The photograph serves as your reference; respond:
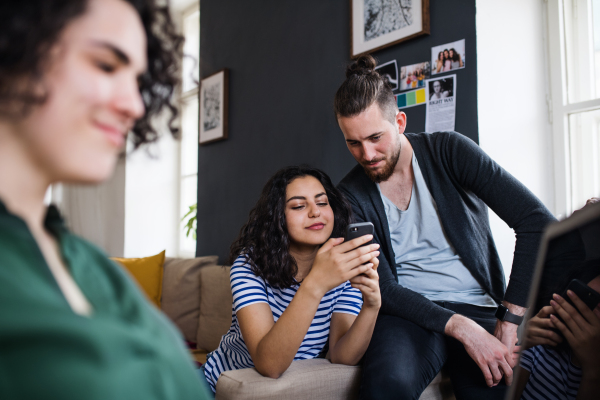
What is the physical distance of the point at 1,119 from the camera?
39 cm

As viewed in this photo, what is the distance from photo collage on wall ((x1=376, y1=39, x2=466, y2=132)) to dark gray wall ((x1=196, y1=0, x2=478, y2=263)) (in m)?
0.03

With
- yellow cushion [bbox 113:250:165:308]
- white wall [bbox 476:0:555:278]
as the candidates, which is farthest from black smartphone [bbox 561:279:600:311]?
yellow cushion [bbox 113:250:165:308]

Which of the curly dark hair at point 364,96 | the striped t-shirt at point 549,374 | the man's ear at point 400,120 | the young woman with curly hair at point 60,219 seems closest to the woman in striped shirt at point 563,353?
the striped t-shirt at point 549,374

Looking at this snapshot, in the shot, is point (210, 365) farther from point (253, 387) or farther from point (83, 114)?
point (83, 114)

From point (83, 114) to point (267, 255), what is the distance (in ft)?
3.72

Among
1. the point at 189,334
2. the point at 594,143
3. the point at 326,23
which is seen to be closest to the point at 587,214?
the point at 594,143

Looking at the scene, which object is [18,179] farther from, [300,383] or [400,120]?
[400,120]

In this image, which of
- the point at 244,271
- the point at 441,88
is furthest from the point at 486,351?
the point at 441,88

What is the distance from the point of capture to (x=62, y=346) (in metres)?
0.32

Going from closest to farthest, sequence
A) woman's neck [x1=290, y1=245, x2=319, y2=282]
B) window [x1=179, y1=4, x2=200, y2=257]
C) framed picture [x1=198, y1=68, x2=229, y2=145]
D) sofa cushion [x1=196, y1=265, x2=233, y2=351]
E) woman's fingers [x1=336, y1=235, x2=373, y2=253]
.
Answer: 1. woman's fingers [x1=336, y1=235, x2=373, y2=253]
2. woman's neck [x1=290, y1=245, x2=319, y2=282]
3. sofa cushion [x1=196, y1=265, x2=233, y2=351]
4. framed picture [x1=198, y1=68, x2=229, y2=145]
5. window [x1=179, y1=4, x2=200, y2=257]

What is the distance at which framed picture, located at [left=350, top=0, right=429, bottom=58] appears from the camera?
6.61 ft

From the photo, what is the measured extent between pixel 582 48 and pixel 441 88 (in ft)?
1.94

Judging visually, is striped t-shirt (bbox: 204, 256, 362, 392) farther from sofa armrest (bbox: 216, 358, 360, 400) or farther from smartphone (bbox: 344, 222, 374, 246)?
smartphone (bbox: 344, 222, 374, 246)

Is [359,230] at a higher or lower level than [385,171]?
lower
